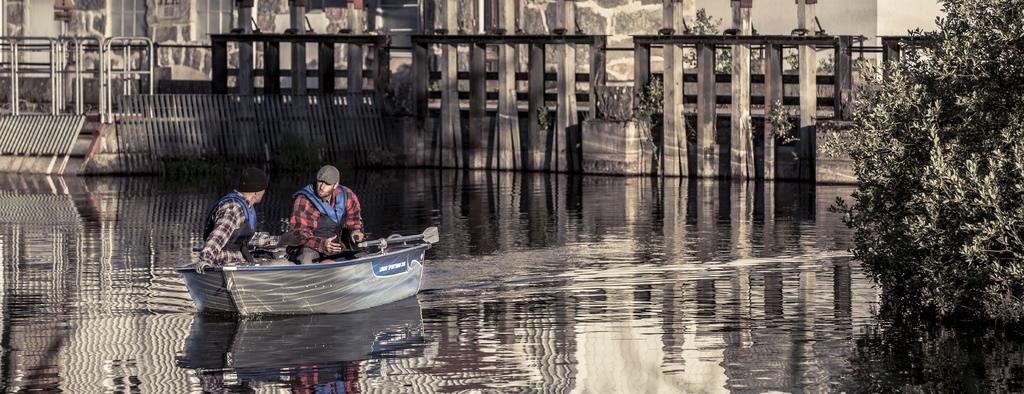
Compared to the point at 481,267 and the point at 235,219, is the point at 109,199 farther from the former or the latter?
the point at 235,219

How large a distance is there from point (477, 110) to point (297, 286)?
1871cm

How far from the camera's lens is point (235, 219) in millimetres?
15820

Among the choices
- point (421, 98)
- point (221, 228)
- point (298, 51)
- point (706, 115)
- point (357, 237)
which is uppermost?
point (298, 51)

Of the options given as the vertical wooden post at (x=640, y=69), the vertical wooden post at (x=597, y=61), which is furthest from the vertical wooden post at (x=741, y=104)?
the vertical wooden post at (x=597, y=61)

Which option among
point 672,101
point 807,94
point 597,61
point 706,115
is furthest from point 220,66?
point 807,94

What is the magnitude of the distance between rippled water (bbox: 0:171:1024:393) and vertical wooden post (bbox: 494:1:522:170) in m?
7.53

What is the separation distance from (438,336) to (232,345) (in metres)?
1.45

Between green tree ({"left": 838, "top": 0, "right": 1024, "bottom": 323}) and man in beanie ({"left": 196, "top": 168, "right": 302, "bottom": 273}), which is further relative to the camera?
man in beanie ({"left": 196, "top": 168, "right": 302, "bottom": 273})

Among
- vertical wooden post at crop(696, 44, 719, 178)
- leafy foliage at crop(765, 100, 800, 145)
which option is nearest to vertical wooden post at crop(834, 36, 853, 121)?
leafy foliage at crop(765, 100, 800, 145)

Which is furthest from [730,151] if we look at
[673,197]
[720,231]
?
[720,231]

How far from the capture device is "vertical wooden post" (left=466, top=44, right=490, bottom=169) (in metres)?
34.1

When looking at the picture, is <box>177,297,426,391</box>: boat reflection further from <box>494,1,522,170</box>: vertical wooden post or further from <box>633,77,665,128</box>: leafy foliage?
<box>494,1,522,170</box>: vertical wooden post

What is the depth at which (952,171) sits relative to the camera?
589 inches

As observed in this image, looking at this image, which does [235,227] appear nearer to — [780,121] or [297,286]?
[297,286]
